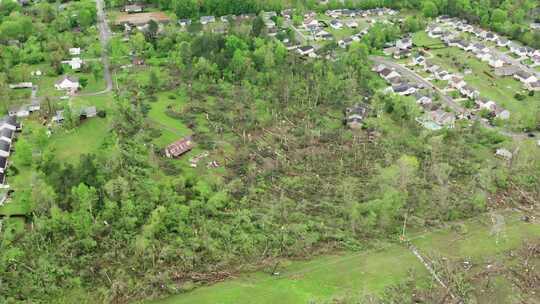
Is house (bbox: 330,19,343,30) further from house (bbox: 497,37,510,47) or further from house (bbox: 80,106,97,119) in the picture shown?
house (bbox: 80,106,97,119)

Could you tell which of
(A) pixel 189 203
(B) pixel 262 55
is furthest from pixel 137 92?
(A) pixel 189 203

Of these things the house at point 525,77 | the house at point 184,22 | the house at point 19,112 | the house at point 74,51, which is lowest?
the house at point 19,112

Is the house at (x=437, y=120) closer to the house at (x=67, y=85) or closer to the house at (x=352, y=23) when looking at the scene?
the house at (x=352, y=23)

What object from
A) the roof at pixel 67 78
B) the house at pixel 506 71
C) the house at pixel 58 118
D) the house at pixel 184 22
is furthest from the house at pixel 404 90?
the roof at pixel 67 78

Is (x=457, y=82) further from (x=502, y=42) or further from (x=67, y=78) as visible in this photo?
(x=67, y=78)

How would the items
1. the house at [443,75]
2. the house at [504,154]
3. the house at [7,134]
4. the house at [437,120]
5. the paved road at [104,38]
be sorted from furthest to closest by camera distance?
the house at [443,75] < the paved road at [104,38] < the house at [437,120] < the house at [7,134] < the house at [504,154]

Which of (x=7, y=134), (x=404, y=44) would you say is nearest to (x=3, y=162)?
(x=7, y=134)
